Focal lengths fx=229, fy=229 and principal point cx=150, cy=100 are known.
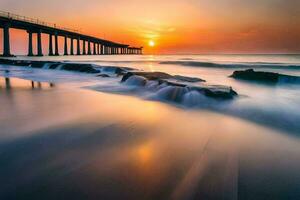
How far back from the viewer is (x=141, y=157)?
318 cm

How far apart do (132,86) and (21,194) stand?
29.1 ft

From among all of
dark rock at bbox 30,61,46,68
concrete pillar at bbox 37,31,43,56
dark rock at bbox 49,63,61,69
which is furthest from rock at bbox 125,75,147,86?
concrete pillar at bbox 37,31,43,56

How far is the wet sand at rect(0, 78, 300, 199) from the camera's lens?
7.75ft

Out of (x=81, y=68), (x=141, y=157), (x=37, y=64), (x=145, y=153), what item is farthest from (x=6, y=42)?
(x=141, y=157)

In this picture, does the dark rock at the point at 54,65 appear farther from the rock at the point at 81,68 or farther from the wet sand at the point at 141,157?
the wet sand at the point at 141,157

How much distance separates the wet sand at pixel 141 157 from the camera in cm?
236

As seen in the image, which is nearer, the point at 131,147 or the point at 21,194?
the point at 21,194

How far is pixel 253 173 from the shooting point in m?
2.78

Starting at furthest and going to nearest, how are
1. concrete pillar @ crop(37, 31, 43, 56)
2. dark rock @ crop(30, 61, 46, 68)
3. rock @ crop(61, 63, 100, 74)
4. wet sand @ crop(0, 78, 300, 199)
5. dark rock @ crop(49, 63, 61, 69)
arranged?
concrete pillar @ crop(37, 31, 43, 56), dark rock @ crop(30, 61, 46, 68), dark rock @ crop(49, 63, 61, 69), rock @ crop(61, 63, 100, 74), wet sand @ crop(0, 78, 300, 199)

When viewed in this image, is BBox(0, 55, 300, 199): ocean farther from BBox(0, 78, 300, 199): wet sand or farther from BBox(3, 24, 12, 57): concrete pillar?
BBox(3, 24, 12, 57): concrete pillar

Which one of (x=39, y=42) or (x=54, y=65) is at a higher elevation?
(x=39, y=42)

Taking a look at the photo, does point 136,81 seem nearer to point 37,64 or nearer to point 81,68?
point 81,68

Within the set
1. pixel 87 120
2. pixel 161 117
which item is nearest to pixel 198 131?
pixel 161 117

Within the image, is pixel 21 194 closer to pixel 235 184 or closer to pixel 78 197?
pixel 78 197
